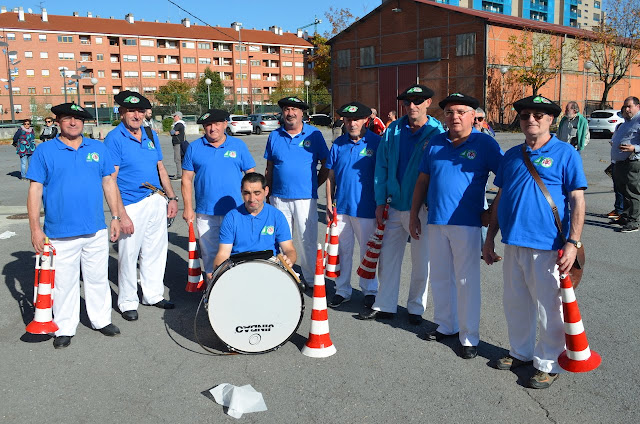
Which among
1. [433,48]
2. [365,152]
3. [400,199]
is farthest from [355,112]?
[433,48]

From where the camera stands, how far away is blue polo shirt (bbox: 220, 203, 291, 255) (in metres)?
5.09

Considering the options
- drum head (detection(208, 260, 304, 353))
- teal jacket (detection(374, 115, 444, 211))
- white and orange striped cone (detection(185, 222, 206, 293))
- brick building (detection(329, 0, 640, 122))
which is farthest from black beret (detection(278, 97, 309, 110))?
brick building (detection(329, 0, 640, 122))

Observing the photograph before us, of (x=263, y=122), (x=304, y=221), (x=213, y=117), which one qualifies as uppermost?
(x=263, y=122)

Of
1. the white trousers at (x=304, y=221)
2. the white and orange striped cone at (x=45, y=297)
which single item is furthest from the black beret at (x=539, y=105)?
the white and orange striped cone at (x=45, y=297)

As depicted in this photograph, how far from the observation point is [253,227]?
5.15 m

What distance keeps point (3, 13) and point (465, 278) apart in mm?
94365

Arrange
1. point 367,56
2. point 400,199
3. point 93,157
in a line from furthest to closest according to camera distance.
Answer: point 367,56
point 400,199
point 93,157

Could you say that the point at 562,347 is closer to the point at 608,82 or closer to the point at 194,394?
the point at 194,394

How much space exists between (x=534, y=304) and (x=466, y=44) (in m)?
39.5

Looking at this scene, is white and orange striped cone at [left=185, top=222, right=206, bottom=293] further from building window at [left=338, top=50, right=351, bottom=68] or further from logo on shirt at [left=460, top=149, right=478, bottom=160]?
building window at [left=338, top=50, right=351, bottom=68]

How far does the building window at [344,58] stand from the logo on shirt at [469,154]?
47.0 metres

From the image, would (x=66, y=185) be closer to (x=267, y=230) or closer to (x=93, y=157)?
(x=93, y=157)

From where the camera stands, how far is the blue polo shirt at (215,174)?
5906 millimetres

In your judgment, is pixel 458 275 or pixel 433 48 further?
pixel 433 48
